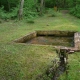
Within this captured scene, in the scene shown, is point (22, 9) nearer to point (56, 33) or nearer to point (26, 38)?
point (56, 33)

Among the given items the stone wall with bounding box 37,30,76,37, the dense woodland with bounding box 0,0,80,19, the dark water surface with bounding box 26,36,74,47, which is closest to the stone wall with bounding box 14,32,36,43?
the dark water surface with bounding box 26,36,74,47

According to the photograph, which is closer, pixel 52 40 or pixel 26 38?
pixel 26 38

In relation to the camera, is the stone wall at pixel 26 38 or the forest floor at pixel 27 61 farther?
the stone wall at pixel 26 38

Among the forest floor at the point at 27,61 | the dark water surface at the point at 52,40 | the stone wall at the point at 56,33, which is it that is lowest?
the dark water surface at the point at 52,40

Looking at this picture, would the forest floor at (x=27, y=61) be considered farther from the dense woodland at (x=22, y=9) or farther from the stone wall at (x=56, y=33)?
the dense woodland at (x=22, y=9)

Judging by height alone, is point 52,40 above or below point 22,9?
below

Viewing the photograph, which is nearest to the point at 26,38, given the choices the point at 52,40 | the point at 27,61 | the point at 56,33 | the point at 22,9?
the point at 52,40

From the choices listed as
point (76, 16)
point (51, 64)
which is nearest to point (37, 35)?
point (51, 64)

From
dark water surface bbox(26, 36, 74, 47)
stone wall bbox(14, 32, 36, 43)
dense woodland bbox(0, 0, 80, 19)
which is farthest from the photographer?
dense woodland bbox(0, 0, 80, 19)

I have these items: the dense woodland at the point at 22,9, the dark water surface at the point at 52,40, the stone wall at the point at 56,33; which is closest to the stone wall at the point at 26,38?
the dark water surface at the point at 52,40

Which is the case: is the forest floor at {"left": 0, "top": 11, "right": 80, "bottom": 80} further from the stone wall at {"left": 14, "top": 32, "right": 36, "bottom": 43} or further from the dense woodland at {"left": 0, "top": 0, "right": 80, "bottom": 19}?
the dense woodland at {"left": 0, "top": 0, "right": 80, "bottom": 19}

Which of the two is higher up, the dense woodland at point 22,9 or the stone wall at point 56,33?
the dense woodland at point 22,9

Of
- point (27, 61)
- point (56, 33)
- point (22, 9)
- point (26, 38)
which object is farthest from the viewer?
point (22, 9)

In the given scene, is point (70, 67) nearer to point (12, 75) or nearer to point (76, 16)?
point (12, 75)
